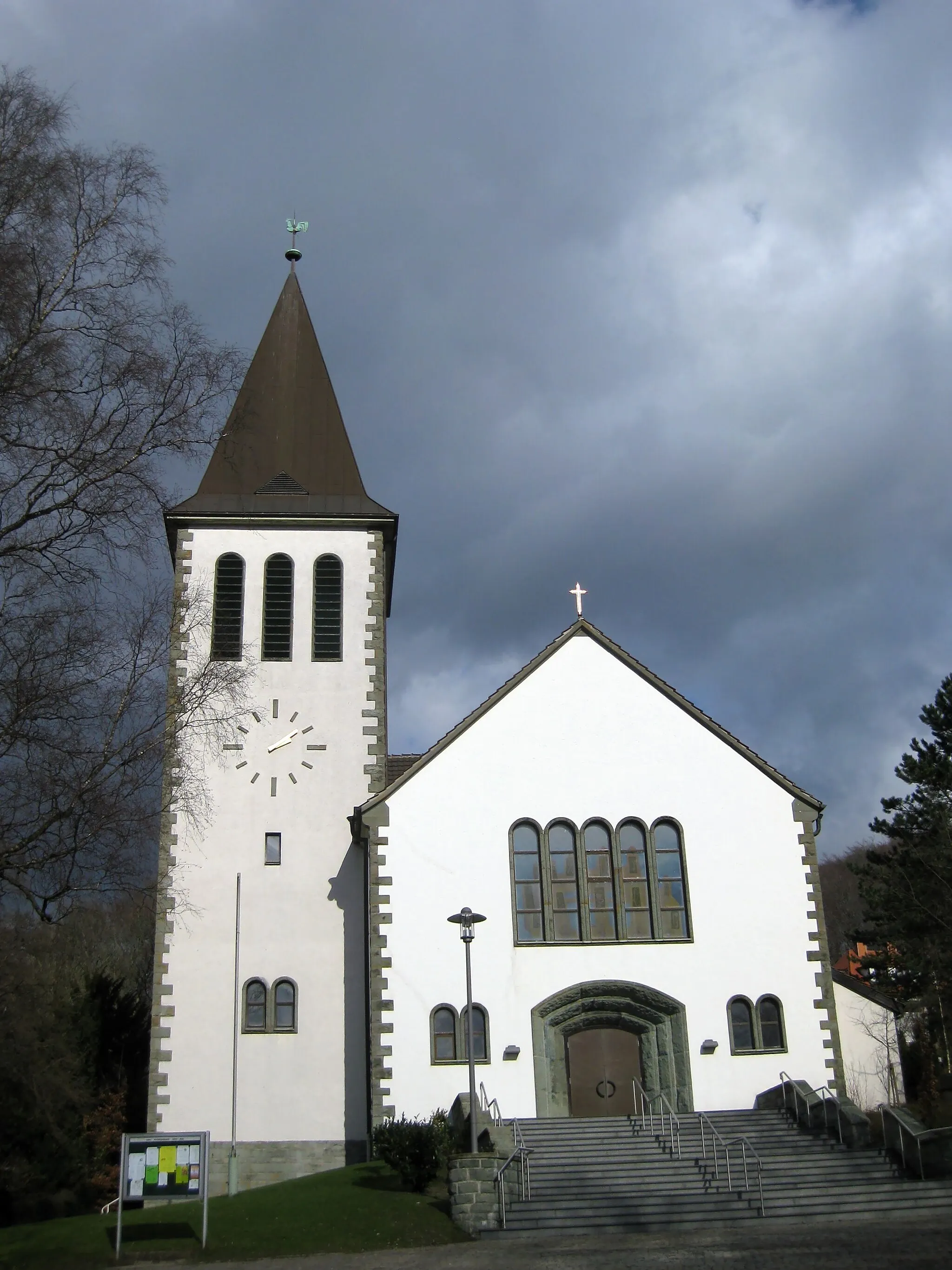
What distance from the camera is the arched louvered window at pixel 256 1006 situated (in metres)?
26.2

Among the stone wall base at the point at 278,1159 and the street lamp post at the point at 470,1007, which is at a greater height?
the street lamp post at the point at 470,1007

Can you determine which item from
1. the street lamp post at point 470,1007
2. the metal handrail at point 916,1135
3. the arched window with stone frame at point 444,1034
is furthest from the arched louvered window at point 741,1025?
the street lamp post at point 470,1007

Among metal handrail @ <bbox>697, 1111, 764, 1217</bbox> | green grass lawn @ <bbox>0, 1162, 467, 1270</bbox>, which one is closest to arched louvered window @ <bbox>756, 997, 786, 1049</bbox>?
metal handrail @ <bbox>697, 1111, 764, 1217</bbox>

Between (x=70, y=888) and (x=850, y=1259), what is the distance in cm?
1022

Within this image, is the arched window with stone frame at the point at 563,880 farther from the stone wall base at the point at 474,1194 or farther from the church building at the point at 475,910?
the stone wall base at the point at 474,1194

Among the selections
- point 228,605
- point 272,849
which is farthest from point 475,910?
point 228,605

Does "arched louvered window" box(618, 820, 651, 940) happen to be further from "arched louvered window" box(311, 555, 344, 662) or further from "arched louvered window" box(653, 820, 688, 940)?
"arched louvered window" box(311, 555, 344, 662)

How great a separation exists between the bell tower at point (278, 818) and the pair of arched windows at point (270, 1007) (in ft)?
0.12

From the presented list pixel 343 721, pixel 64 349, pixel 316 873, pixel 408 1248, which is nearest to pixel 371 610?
pixel 343 721

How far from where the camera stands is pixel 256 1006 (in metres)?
26.3

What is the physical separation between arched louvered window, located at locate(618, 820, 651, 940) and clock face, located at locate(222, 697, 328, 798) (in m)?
7.36

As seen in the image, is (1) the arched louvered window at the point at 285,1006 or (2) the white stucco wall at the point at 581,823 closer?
(2) the white stucco wall at the point at 581,823

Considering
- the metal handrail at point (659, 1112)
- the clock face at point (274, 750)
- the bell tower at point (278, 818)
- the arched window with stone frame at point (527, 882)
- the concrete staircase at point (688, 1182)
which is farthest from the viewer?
the clock face at point (274, 750)

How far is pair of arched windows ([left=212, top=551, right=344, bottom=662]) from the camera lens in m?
29.4
